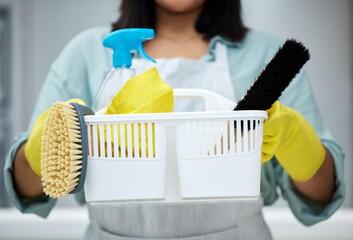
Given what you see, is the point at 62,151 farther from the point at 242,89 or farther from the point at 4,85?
the point at 4,85

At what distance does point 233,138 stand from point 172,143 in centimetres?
7

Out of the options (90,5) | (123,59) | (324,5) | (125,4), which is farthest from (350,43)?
(123,59)

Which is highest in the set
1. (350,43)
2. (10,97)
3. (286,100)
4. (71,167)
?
(71,167)

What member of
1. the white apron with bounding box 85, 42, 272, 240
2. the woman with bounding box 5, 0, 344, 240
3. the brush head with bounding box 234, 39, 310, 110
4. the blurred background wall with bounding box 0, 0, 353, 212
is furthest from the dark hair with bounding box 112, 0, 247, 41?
the blurred background wall with bounding box 0, 0, 353, 212

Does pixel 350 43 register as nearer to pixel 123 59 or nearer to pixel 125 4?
pixel 125 4

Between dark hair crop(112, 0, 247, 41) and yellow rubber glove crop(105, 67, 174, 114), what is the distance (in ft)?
1.47

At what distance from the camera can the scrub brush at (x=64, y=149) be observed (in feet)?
1.41

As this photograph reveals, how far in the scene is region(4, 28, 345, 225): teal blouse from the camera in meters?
0.80

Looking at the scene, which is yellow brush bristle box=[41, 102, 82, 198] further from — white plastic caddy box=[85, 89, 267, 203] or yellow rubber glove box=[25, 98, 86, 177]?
yellow rubber glove box=[25, 98, 86, 177]

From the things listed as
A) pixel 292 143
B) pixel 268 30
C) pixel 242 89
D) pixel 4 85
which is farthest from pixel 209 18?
pixel 4 85

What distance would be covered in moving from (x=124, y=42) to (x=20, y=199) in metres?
0.42

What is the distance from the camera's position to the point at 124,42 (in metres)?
0.52

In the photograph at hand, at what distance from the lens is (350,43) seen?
8.39ft

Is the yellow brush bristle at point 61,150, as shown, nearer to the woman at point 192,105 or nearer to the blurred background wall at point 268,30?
the woman at point 192,105
